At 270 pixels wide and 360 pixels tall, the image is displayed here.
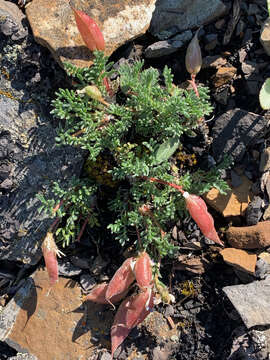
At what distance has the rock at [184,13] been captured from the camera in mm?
3627

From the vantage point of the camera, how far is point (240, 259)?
3.52 metres

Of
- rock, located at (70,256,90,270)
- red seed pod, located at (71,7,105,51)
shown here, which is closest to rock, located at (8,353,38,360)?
rock, located at (70,256,90,270)

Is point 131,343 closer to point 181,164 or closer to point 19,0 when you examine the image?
point 181,164

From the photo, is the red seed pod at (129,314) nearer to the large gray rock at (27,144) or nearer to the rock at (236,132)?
the large gray rock at (27,144)

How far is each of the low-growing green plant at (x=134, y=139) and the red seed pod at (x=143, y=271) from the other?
0.52ft

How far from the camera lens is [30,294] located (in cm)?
392

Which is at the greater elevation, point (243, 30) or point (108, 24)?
point (108, 24)

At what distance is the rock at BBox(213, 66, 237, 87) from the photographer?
12.0ft

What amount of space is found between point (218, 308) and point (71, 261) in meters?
1.43

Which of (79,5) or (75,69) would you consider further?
(79,5)

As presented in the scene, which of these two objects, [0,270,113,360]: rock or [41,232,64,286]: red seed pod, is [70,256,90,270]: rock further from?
[41,232,64,286]: red seed pod

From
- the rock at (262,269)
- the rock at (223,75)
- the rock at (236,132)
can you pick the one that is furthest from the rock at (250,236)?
the rock at (223,75)

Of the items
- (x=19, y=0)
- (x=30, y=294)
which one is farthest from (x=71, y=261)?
(x=19, y=0)

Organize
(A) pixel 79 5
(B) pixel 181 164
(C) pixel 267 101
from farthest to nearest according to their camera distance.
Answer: (B) pixel 181 164 < (A) pixel 79 5 < (C) pixel 267 101
